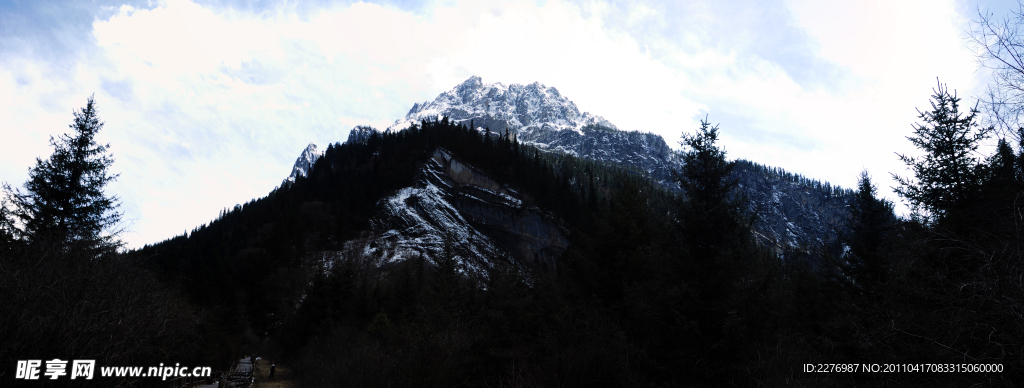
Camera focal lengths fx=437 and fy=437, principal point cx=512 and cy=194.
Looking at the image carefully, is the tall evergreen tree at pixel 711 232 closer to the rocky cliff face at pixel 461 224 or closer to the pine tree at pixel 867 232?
the pine tree at pixel 867 232

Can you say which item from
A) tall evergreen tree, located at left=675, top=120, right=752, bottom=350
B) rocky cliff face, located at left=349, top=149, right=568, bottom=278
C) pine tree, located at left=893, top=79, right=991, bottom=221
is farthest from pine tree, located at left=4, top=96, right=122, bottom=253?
rocky cliff face, located at left=349, top=149, right=568, bottom=278

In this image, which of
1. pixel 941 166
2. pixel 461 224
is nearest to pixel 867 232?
pixel 941 166

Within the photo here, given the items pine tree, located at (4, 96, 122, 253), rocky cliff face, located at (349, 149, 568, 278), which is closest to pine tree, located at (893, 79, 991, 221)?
pine tree, located at (4, 96, 122, 253)

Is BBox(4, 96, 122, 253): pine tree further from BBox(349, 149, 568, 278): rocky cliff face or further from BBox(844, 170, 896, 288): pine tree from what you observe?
BBox(349, 149, 568, 278): rocky cliff face

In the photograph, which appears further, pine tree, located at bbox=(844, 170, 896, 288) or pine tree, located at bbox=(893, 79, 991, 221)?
pine tree, located at bbox=(844, 170, 896, 288)

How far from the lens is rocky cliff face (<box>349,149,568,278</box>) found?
82062 millimetres

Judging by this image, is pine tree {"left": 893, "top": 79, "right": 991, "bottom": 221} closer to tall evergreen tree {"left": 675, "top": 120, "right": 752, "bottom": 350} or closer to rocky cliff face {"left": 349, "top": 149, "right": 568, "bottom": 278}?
tall evergreen tree {"left": 675, "top": 120, "right": 752, "bottom": 350}

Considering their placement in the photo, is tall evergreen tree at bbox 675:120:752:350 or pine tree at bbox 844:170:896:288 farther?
pine tree at bbox 844:170:896:288

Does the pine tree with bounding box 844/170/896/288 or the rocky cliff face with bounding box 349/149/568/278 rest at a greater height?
the rocky cliff face with bounding box 349/149/568/278

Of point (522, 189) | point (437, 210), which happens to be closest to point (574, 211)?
point (522, 189)

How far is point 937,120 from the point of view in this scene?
13.8 meters

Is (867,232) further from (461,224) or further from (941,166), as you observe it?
(461,224)

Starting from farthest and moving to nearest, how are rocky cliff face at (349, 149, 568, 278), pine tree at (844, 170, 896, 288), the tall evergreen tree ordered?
rocky cliff face at (349, 149, 568, 278)
pine tree at (844, 170, 896, 288)
the tall evergreen tree

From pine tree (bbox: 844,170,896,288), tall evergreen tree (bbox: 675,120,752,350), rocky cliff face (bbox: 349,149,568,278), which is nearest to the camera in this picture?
tall evergreen tree (bbox: 675,120,752,350)
